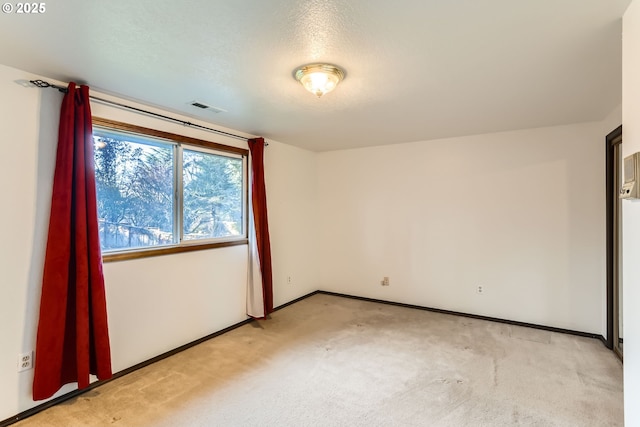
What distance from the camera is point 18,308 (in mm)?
2137

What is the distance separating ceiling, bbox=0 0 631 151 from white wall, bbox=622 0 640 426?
163 millimetres

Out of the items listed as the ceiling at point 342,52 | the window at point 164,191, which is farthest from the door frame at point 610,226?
the window at point 164,191

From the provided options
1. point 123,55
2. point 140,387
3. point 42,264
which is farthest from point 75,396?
point 123,55

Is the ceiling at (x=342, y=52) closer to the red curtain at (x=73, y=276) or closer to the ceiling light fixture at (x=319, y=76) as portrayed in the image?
the ceiling light fixture at (x=319, y=76)

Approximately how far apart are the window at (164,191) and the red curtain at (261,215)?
0.52ft

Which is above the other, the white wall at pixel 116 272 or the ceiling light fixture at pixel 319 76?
the ceiling light fixture at pixel 319 76

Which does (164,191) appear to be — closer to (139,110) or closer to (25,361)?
(139,110)

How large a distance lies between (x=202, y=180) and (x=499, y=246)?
3708 mm

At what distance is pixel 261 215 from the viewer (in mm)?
3930

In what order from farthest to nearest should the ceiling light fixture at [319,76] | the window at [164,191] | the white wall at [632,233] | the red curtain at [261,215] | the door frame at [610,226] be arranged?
1. the red curtain at [261,215]
2. the door frame at [610,226]
3. the window at [164,191]
4. the ceiling light fixture at [319,76]
5. the white wall at [632,233]

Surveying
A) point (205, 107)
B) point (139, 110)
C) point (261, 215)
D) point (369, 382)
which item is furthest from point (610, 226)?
point (139, 110)

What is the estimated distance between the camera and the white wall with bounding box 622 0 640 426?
4.80ft

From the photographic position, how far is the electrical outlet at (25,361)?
214 cm

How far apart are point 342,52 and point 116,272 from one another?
8.24 ft
